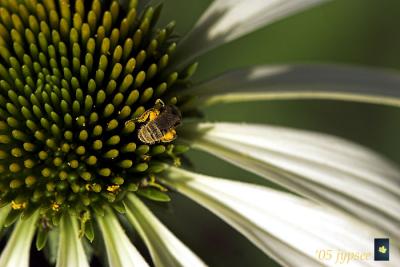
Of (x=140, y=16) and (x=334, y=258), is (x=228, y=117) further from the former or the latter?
(x=334, y=258)

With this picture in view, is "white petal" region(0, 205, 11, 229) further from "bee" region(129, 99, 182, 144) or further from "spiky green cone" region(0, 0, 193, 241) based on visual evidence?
"bee" region(129, 99, 182, 144)

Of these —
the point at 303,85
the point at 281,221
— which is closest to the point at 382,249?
the point at 281,221

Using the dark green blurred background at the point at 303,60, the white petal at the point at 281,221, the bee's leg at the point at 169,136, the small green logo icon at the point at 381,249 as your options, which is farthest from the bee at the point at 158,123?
the dark green blurred background at the point at 303,60

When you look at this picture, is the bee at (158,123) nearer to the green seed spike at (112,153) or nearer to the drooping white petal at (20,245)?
the green seed spike at (112,153)

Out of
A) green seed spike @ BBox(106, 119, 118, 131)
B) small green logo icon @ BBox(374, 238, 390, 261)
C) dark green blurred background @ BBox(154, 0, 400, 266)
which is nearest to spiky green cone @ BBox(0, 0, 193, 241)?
green seed spike @ BBox(106, 119, 118, 131)

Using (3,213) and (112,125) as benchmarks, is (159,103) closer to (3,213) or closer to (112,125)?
(112,125)

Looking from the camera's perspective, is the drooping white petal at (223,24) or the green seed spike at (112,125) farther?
the drooping white petal at (223,24)
